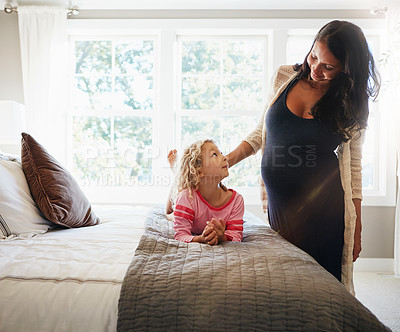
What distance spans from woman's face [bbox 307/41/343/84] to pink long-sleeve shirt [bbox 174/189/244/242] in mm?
647

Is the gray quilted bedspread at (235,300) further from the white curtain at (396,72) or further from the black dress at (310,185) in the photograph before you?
the white curtain at (396,72)

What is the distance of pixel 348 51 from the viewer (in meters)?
1.47

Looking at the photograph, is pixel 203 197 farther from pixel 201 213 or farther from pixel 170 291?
pixel 170 291

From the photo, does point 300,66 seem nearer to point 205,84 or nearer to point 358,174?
point 358,174

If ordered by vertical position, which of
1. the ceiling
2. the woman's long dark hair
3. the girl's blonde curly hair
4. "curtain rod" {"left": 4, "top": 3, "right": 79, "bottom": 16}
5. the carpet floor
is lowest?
the carpet floor

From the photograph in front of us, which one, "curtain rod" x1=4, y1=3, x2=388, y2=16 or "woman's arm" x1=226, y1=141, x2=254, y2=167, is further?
"curtain rod" x1=4, y1=3, x2=388, y2=16

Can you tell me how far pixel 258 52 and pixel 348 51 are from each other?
2497mm

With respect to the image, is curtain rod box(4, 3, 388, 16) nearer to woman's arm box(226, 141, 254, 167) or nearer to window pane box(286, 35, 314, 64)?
window pane box(286, 35, 314, 64)

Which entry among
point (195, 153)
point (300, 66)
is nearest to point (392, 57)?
point (300, 66)

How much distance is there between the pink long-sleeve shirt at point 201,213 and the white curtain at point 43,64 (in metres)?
2.33

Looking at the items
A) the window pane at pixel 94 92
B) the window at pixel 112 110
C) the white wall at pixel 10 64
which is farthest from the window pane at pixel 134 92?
the white wall at pixel 10 64

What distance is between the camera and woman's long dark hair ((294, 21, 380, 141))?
1.47 meters

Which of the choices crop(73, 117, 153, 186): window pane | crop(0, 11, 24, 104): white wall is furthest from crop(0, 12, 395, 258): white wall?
crop(73, 117, 153, 186): window pane

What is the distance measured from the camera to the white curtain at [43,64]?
361 centimetres
